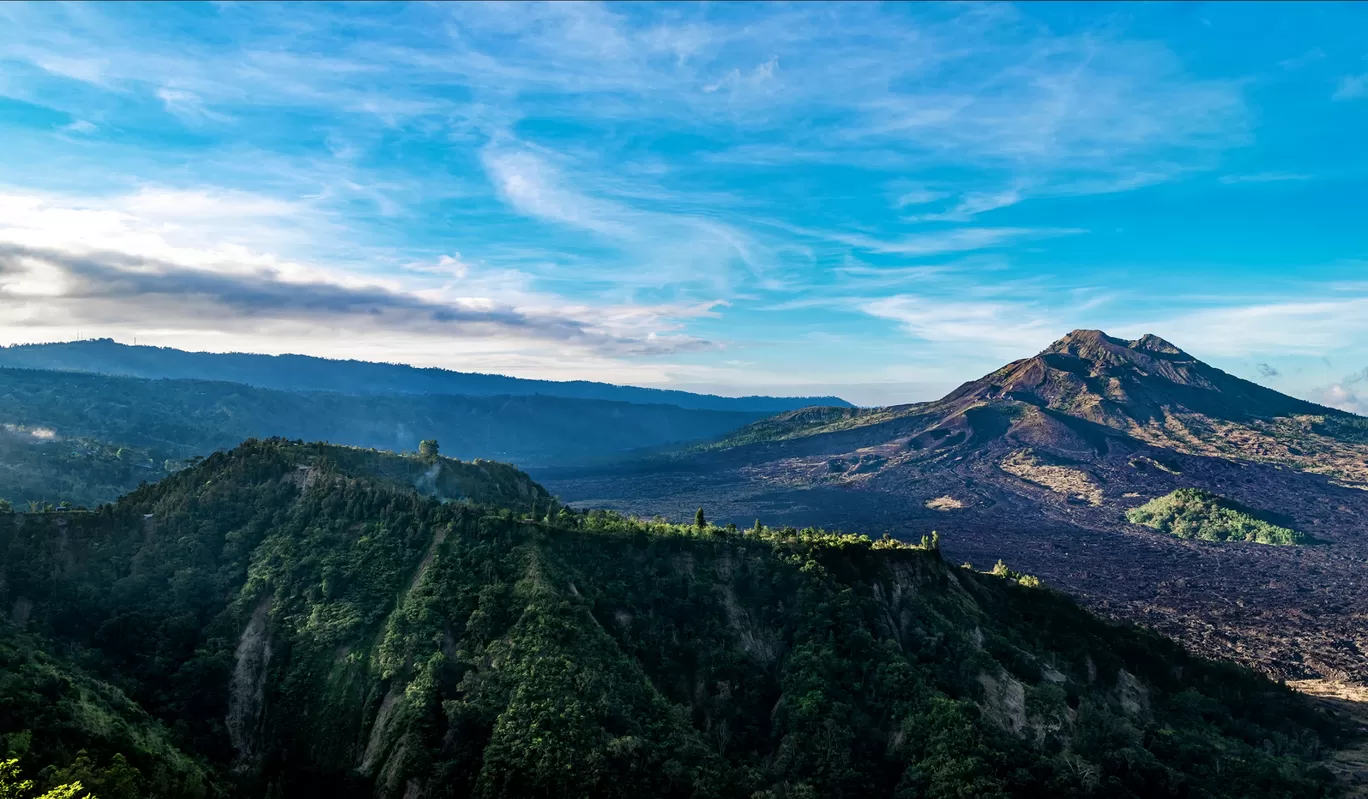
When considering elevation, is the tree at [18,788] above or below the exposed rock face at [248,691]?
above

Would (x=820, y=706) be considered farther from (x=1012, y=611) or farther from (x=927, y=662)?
(x=1012, y=611)

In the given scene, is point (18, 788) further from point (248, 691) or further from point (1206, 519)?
point (1206, 519)

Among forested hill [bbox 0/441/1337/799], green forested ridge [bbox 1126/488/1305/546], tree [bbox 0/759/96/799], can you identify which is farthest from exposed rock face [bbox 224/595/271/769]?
green forested ridge [bbox 1126/488/1305/546]

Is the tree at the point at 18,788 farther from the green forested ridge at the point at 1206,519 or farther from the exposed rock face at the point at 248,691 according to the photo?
the green forested ridge at the point at 1206,519

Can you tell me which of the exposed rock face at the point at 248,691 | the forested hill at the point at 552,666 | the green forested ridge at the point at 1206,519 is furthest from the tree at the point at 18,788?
the green forested ridge at the point at 1206,519

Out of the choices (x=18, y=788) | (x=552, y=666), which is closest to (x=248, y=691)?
(x=18, y=788)

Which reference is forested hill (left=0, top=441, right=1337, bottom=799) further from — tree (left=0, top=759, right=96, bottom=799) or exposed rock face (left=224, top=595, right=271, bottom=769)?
tree (left=0, top=759, right=96, bottom=799)
